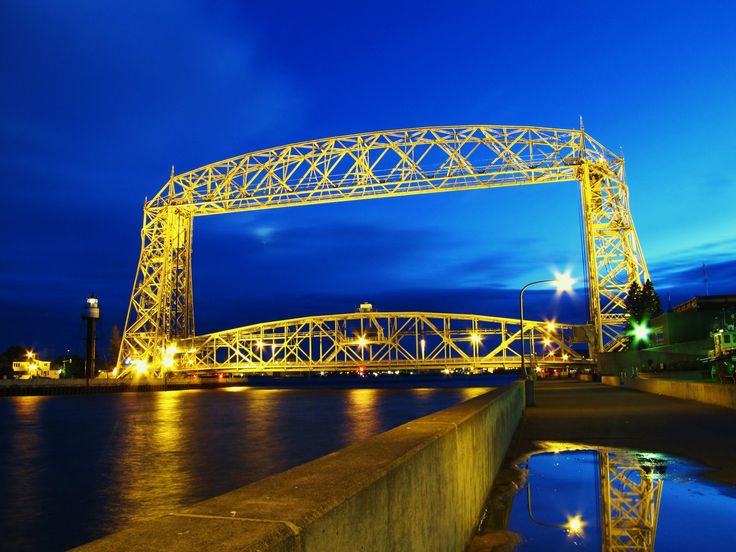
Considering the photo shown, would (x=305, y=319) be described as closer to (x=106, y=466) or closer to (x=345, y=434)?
(x=345, y=434)

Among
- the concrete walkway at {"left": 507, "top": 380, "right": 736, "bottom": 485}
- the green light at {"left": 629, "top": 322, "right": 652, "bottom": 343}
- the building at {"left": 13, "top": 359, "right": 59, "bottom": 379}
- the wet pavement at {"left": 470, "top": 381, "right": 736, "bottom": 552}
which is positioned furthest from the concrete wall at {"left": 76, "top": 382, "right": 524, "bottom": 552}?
the building at {"left": 13, "top": 359, "right": 59, "bottom": 379}

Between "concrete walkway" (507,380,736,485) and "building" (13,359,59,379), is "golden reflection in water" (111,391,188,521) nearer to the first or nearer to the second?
"concrete walkway" (507,380,736,485)

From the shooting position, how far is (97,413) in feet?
173

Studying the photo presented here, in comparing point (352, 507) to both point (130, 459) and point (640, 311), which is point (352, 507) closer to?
point (130, 459)

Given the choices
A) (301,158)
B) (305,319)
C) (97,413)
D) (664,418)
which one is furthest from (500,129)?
(305,319)

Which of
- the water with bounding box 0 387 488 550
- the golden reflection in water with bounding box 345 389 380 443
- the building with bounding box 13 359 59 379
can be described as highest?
the building with bounding box 13 359 59 379

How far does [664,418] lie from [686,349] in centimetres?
3447

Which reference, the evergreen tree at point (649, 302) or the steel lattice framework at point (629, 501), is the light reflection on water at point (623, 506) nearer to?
the steel lattice framework at point (629, 501)

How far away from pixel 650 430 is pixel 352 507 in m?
14.7

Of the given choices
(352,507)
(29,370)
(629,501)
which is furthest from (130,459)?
(29,370)

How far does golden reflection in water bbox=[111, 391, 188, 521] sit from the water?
4 centimetres

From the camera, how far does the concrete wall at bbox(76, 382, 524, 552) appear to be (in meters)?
2.56

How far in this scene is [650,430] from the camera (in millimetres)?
15961

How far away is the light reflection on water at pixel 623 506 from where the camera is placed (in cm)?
681
